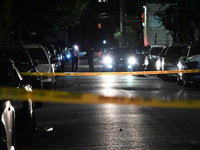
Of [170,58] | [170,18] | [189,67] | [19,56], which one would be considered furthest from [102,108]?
[170,18]

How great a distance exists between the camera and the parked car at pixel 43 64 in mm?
18731

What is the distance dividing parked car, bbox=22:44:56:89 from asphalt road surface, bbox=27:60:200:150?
238cm

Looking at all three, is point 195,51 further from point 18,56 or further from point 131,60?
point 18,56

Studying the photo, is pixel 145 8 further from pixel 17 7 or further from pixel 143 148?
pixel 143 148

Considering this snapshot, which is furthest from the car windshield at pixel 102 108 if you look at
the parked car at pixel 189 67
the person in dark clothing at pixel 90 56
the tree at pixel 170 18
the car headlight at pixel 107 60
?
the tree at pixel 170 18

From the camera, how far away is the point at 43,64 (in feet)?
67.3

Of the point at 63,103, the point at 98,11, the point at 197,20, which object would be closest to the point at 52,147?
the point at 63,103

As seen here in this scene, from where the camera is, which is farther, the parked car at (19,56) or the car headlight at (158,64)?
the car headlight at (158,64)

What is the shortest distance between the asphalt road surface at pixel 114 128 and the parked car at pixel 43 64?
2.38 m

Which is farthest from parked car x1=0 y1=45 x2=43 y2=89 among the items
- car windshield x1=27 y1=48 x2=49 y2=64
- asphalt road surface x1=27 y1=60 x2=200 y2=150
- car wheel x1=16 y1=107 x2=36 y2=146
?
car wheel x1=16 y1=107 x2=36 y2=146

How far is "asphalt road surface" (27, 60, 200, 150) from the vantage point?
966 cm

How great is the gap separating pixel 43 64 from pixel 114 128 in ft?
31.1

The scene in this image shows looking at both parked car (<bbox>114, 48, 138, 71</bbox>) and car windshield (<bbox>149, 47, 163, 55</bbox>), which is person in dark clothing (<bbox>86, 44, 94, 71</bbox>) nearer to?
parked car (<bbox>114, 48, 138, 71</bbox>)

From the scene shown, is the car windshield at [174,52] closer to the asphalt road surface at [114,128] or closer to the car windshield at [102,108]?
the car windshield at [102,108]
